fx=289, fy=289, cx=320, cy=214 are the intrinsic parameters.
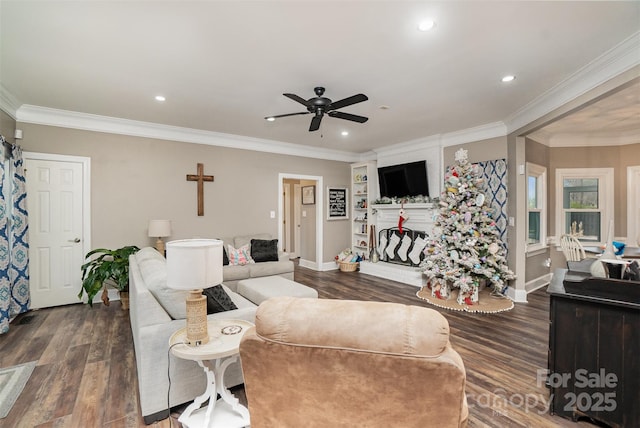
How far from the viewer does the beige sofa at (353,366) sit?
0.89 m

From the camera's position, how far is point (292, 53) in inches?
95.3

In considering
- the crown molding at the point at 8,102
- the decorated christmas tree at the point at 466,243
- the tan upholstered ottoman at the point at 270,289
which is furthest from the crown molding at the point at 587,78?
the crown molding at the point at 8,102

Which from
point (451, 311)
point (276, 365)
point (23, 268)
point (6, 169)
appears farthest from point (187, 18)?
point (451, 311)

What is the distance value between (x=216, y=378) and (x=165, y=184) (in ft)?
11.9

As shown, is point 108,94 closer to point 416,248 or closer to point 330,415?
point 330,415

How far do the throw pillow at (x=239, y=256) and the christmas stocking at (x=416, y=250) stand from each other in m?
2.91

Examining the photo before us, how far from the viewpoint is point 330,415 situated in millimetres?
991

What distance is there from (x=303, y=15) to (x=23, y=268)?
169 inches

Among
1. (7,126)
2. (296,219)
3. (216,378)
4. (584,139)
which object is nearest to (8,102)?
(7,126)

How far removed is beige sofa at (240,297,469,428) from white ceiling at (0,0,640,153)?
1910 millimetres

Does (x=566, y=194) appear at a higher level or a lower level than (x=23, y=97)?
lower

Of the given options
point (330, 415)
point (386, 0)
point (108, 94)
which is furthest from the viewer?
point (108, 94)

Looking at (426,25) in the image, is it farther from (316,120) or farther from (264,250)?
(264,250)

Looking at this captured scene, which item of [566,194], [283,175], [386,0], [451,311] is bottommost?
[451,311]
